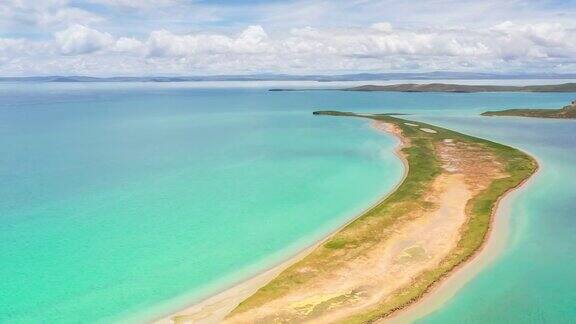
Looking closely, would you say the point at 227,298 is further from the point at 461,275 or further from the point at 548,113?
the point at 548,113

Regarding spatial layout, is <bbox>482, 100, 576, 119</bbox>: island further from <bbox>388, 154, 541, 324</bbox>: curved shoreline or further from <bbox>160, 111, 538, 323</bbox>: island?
<bbox>388, 154, 541, 324</bbox>: curved shoreline

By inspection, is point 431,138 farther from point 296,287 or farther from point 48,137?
point 48,137

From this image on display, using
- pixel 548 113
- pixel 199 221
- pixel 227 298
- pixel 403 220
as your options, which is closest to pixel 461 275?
pixel 403 220

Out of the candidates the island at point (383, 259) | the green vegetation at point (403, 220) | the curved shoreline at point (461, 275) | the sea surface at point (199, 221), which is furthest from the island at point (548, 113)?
the curved shoreline at point (461, 275)

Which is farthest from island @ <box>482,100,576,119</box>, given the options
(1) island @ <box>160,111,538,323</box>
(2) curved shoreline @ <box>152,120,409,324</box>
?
(2) curved shoreline @ <box>152,120,409,324</box>

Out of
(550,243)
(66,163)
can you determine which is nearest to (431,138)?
(550,243)

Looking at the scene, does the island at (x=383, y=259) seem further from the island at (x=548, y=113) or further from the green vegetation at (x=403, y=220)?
the island at (x=548, y=113)
